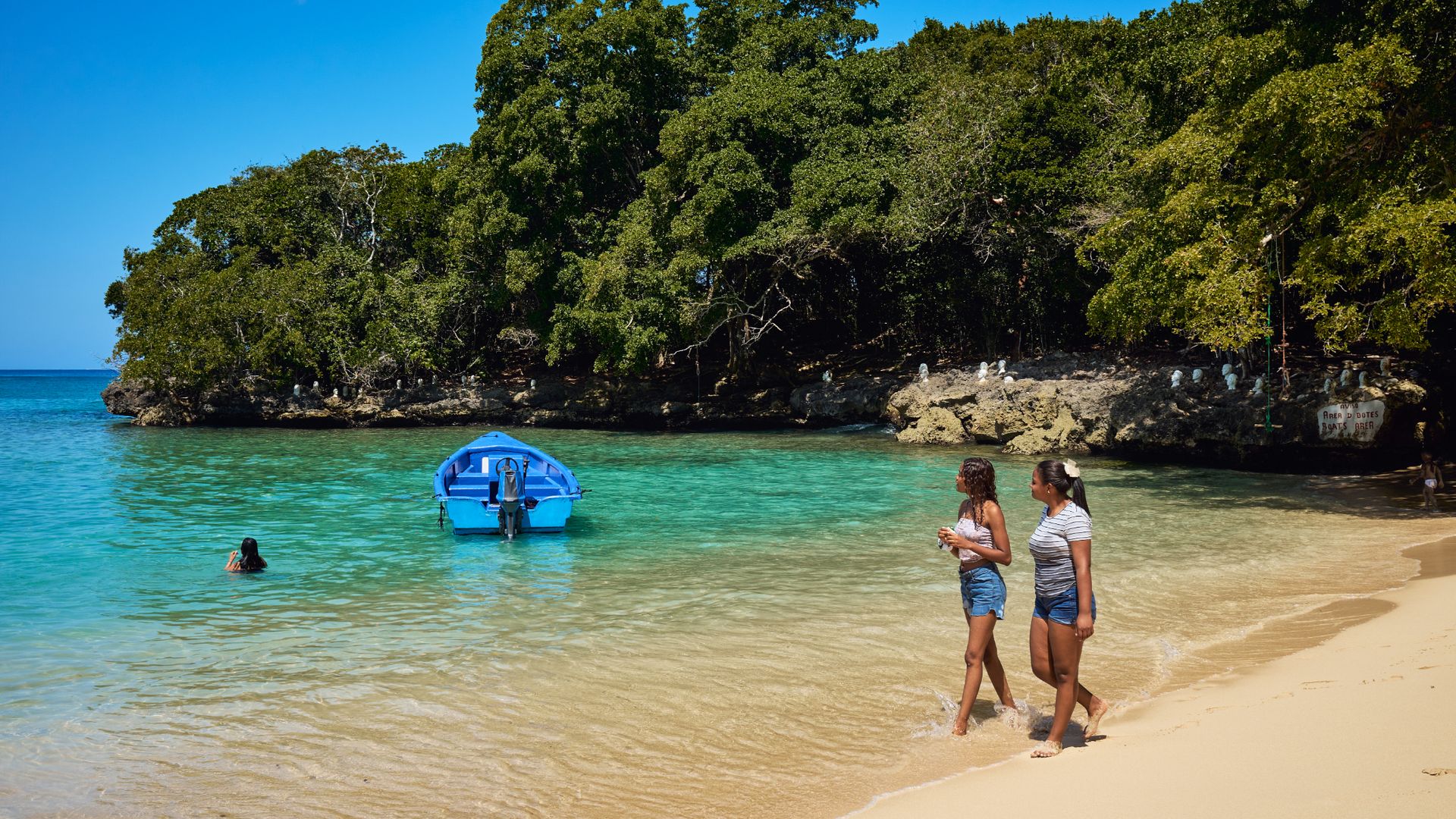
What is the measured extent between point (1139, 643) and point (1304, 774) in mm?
3431

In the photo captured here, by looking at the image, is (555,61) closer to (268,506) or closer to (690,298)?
(690,298)

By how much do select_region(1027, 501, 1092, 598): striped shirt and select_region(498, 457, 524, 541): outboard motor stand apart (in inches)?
387

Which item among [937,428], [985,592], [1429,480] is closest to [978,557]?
[985,592]

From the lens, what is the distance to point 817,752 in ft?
18.6

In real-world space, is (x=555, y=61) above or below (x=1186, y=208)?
above

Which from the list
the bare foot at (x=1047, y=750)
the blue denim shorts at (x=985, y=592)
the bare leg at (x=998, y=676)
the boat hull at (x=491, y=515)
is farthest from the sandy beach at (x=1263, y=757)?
the boat hull at (x=491, y=515)

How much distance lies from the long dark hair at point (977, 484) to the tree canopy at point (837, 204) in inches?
387

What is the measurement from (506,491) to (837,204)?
54.2 feet

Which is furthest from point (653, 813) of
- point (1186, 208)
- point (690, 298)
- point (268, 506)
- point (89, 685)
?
point (690, 298)

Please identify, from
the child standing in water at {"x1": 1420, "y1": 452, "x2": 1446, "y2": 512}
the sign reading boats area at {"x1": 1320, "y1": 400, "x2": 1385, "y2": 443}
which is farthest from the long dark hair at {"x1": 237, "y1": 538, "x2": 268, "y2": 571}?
the sign reading boats area at {"x1": 1320, "y1": 400, "x2": 1385, "y2": 443}

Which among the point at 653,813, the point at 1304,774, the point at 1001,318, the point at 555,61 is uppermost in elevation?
the point at 555,61

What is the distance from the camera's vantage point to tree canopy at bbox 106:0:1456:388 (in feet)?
45.0

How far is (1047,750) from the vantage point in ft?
16.8

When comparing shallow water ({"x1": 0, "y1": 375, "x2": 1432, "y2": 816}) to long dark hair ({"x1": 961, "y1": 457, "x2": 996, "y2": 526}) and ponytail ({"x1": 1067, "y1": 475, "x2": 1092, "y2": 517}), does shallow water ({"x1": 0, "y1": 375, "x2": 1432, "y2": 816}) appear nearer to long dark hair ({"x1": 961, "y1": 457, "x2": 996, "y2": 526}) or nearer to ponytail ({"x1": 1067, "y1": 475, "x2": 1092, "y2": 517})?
long dark hair ({"x1": 961, "y1": 457, "x2": 996, "y2": 526})
